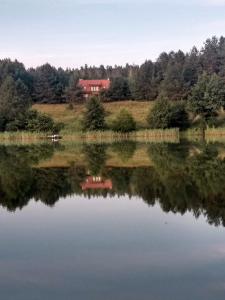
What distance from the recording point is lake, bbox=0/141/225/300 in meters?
10.6

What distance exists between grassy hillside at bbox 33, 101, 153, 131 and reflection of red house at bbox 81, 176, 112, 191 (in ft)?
183

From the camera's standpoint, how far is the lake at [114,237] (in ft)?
34.6

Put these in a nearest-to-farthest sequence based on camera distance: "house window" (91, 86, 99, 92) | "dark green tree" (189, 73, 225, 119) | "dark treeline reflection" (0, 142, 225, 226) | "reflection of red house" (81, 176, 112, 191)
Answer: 1. "dark treeline reflection" (0, 142, 225, 226)
2. "reflection of red house" (81, 176, 112, 191)
3. "dark green tree" (189, 73, 225, 119)
4. "house window" (91, 86, 99, 92)

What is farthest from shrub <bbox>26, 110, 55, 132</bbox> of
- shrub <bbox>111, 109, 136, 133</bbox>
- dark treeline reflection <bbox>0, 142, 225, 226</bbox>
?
dark treeline reflection <bbox>0, 142, 225, 226</bbox>

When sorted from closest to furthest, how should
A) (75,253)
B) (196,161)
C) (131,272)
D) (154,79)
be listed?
(131,272)
(75,253)
(196,161)
(154,79)

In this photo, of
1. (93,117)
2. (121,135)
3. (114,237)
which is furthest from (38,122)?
(114,237)

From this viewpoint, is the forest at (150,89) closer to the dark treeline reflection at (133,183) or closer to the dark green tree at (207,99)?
the dark green tree at (207,99)

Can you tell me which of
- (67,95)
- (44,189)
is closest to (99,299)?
(44,189)

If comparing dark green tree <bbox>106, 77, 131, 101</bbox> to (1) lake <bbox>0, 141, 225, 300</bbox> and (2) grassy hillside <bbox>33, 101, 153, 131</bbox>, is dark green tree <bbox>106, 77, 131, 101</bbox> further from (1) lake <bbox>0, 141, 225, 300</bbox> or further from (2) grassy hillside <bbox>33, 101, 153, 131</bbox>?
(1) lake <bbox>0, 141, 225, 300</bbox>

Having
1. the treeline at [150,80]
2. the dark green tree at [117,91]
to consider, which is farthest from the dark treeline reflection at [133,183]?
the dark green tree at [117,91]

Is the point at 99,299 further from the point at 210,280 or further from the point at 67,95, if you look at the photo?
the point at 67,95

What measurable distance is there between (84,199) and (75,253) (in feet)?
31.8

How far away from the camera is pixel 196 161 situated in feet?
125

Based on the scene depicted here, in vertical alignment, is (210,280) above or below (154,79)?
below
